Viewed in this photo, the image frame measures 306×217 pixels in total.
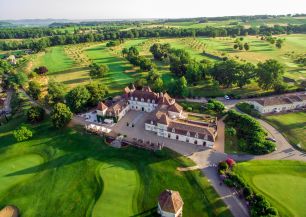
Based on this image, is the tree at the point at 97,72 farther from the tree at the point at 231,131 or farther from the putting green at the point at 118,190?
the tree at the point at 231,131

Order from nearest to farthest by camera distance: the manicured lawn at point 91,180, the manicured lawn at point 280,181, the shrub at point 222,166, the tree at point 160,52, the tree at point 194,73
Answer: the manicured lawn at point 280,181 < the manicured lawn at point 91,180 < the shrub at point 222,166 < the tree at point 194,73 < the tree at point 160,52

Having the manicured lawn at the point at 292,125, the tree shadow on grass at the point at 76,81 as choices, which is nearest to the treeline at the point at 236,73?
the manicured lawn at the point at 292,125

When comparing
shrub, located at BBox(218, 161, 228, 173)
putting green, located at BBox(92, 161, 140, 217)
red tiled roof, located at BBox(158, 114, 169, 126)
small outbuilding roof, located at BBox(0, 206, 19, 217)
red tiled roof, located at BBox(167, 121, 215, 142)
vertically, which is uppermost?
red tiled roof, located at BBox(158, 114, 169, 126)

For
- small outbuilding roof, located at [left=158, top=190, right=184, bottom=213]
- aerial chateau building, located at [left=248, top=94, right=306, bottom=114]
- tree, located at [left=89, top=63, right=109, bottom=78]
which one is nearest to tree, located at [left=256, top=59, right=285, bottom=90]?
aerial chateau building, located at [left=248, top=94, right=306, bottom=114]

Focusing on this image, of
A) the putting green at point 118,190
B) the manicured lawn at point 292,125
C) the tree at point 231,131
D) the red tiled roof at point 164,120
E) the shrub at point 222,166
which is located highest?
the red tiled roof at point 164,120

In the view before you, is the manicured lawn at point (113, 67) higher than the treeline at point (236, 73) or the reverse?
the reverse

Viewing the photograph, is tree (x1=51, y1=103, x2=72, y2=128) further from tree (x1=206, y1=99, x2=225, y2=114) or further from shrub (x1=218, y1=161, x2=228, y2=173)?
shrub (x1=218, y1=161, x2=228, y2=173)

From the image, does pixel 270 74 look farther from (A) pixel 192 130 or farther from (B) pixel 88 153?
(B) pixel 88 153
